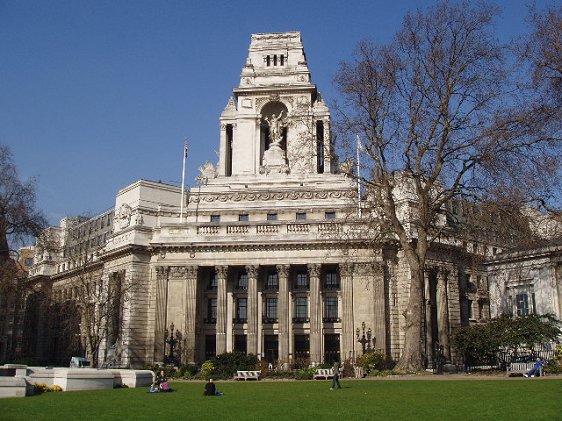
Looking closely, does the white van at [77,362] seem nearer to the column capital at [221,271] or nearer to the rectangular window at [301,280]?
the column capital at [221,271]

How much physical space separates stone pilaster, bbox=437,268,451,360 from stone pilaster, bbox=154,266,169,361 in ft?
90.6

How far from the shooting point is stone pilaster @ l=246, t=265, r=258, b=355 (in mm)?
61344

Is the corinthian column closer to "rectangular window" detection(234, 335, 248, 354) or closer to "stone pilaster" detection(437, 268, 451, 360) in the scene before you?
"rectangular window" detection(234, 335, 248, 354)

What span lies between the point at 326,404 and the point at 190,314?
40.1 meters

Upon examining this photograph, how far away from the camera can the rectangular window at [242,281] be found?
66.2m

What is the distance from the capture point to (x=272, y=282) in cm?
6588

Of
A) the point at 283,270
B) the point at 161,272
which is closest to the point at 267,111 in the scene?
the point at 283,270

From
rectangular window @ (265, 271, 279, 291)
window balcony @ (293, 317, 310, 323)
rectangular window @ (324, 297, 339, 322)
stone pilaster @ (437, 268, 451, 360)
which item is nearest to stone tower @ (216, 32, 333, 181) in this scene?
rectangular window @ (265, 271, 279, 291)

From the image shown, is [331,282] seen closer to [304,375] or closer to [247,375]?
[304,375]

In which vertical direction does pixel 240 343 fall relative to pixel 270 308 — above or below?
below

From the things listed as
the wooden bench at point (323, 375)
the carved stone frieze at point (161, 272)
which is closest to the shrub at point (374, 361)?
the wooden bench at point (323, 375)

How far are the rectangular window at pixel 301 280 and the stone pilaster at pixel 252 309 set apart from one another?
15.4ft

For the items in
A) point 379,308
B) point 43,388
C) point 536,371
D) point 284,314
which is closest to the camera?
point 43,388

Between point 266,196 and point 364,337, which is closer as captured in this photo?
point 364,337
